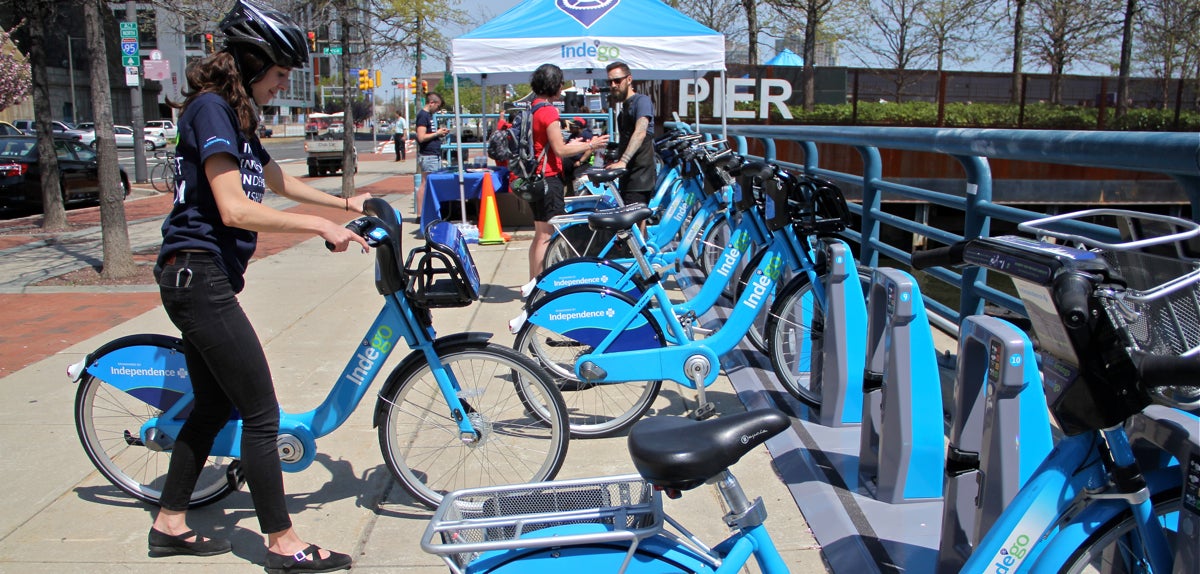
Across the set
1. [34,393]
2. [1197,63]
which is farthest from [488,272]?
[1197,63]

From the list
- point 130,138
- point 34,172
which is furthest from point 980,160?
point 130,138

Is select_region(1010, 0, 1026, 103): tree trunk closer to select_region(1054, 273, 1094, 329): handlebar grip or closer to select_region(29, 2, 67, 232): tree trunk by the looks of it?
select_region(29, 2, 67, 232): tree trunk

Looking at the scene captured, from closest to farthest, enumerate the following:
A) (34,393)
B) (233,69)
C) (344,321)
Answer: (233,69) → (34,393) → (344,321)

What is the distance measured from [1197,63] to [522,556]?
29466 mm

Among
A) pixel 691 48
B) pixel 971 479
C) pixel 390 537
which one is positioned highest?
pixel 691 48

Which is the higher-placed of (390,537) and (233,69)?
(233,69)

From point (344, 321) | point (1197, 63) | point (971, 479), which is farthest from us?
point (1197, 63)

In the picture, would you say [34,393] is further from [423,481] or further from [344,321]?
[423,481]

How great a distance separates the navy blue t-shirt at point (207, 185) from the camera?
9.50ft

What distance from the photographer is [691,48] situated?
34.9ft

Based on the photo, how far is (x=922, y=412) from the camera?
3.28 meters

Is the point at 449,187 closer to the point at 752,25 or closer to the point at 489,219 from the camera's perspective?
the point at 489,219

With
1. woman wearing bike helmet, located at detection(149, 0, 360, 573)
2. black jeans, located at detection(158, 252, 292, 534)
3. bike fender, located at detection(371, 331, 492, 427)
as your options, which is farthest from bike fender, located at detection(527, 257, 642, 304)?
black jeans, located at detection(158, 252, 292, 534)

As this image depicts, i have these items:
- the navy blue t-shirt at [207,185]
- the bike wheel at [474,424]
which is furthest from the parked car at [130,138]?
the navy blue t-shirt at [207,185]
